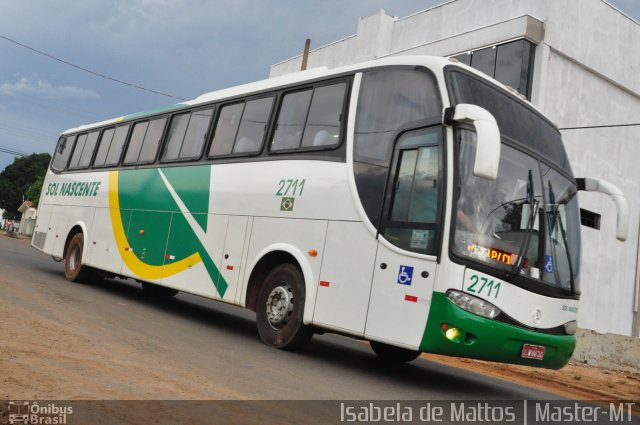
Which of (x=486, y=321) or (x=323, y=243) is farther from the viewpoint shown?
(x=323, y=243)

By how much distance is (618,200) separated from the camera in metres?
7.81

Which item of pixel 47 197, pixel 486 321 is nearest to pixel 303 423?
pixel 486 321

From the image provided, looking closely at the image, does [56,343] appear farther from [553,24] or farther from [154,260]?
[553,24]

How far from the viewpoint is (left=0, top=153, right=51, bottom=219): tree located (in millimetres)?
88062

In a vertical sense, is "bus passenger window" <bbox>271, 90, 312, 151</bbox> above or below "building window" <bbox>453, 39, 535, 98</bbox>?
below

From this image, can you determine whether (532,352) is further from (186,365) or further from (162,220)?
(162,220)

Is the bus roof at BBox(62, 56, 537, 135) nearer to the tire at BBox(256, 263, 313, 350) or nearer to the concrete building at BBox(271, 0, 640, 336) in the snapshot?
the tire at BBox(256, 263, 313, 350)

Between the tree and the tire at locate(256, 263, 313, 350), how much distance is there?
3452 inches

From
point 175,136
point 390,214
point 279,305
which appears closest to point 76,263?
point 175,136

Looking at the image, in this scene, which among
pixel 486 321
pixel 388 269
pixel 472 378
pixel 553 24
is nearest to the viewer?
pixel 486 321

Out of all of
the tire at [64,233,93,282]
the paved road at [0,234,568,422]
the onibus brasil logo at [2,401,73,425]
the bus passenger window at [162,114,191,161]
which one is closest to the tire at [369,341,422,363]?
the paved road at [0,234,568,422]

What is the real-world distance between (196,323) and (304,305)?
327 cm

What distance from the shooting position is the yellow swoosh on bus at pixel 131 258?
997 cm

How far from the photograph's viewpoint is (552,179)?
723 cm
